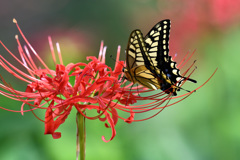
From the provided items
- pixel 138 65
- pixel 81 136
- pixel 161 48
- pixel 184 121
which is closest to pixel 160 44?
pixel 161 48

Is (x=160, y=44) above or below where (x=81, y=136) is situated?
above

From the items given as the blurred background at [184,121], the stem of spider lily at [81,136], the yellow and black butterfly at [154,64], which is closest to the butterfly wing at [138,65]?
the yellow and black butterfly at [154,64]

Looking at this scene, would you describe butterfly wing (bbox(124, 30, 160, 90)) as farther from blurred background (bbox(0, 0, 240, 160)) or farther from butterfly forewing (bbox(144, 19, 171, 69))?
blurred background (bbox(0, 0, 240, 160))

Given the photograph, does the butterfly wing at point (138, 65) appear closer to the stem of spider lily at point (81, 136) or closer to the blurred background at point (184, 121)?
the stem of spider lily at point (81, 136)

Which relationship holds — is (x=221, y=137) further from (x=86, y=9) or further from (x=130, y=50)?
(x=86, y=9)

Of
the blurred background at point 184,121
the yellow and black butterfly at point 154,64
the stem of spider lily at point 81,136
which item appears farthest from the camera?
the blurred background at point 184,121

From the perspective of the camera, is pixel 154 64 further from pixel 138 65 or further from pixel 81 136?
pixel 81 136

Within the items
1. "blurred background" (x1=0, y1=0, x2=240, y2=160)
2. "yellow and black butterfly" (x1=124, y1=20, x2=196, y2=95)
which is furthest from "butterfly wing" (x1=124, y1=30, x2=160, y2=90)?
"blurred background" (x1=0, y1=0, x2=240, y2=160)

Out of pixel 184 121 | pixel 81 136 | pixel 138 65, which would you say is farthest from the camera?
pixel 184 121

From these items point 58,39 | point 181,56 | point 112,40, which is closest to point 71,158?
point 181,56
